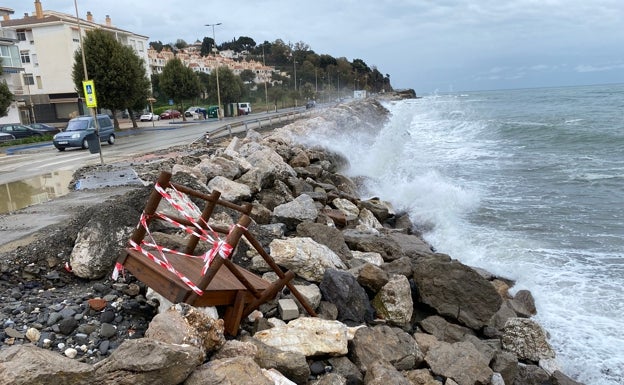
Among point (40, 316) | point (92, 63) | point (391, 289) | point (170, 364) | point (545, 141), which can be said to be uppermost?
point (92, 63)

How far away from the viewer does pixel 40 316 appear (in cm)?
436

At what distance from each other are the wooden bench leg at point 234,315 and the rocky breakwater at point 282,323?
0.10 meters

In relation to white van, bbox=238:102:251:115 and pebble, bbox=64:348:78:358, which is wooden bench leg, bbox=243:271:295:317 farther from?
white van, bbox=238:102:251:115

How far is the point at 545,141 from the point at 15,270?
30663mm

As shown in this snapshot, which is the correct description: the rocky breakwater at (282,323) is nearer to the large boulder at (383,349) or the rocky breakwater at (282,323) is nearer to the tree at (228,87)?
the large boulder at (383,349)

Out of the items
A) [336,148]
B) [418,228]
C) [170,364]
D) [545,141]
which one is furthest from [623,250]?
[545,141]

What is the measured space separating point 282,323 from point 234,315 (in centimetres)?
54

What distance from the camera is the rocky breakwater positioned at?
10.4 ft

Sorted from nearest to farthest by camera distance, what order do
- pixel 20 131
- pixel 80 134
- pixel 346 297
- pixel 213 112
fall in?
pixel 346 297
pixel 80 134
pixel 20 131
pixel 213 112

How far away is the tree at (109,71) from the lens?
3506cm

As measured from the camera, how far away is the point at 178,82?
173 ft

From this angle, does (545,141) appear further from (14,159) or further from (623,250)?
(14,159)

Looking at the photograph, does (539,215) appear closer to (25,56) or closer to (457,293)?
(457,293)

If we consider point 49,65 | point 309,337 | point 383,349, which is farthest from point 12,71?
point 383,349
